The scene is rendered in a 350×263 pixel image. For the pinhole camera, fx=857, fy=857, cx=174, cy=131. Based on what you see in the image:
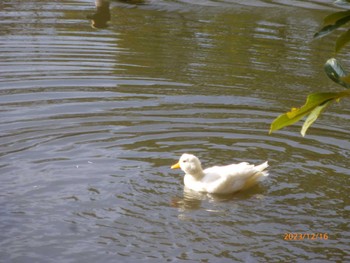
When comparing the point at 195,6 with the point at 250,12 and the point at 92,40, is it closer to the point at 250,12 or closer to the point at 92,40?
the point at 250,12

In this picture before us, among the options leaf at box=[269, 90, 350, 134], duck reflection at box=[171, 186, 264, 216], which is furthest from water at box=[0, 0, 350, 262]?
leaf at box=[269, 90, 350, 134]

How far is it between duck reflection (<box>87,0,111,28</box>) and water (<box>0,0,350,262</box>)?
7.7 inches

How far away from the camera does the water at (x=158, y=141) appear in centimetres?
688

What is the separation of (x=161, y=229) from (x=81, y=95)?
3.95 meters

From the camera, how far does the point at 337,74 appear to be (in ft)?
16.6

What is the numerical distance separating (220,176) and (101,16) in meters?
8.12

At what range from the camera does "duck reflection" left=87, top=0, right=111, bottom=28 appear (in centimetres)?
1485

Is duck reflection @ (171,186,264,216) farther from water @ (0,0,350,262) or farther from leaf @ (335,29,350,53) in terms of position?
leaf @ (335,29,350,53)

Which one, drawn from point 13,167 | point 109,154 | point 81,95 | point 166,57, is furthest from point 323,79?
point 13,167

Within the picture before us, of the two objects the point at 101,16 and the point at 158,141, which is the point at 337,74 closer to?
the point at 158,141

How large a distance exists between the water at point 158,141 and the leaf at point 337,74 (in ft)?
6.69

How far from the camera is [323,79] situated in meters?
11.9
